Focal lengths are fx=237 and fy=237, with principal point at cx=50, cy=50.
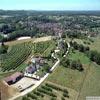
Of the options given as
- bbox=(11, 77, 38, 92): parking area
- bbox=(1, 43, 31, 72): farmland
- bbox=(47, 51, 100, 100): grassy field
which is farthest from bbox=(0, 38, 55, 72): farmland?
bbox=(47, 51, 100, 100): grassy field

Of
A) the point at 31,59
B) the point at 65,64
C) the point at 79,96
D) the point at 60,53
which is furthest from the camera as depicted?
the point at 60,53

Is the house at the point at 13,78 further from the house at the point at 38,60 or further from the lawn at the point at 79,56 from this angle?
the lawn at the point at 79,56

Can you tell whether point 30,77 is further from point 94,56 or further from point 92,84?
point 94,56

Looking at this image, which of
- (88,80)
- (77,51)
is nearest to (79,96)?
(88,80)

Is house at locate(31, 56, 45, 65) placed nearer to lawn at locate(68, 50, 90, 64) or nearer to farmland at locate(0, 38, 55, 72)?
farmland at locate(0, 38, 55, 72)

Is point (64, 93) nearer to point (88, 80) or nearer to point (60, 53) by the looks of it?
point (88, 80)

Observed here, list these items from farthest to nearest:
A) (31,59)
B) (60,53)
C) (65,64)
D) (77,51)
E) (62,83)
Answer: (77,51) → (60,53) → (31,59) → (65,64) → (62,83)

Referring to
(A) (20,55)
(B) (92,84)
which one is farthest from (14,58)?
(B) (92,84)

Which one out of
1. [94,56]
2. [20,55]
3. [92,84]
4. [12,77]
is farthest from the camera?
[94,56]

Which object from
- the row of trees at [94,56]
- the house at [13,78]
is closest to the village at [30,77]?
the house at [13,78]
